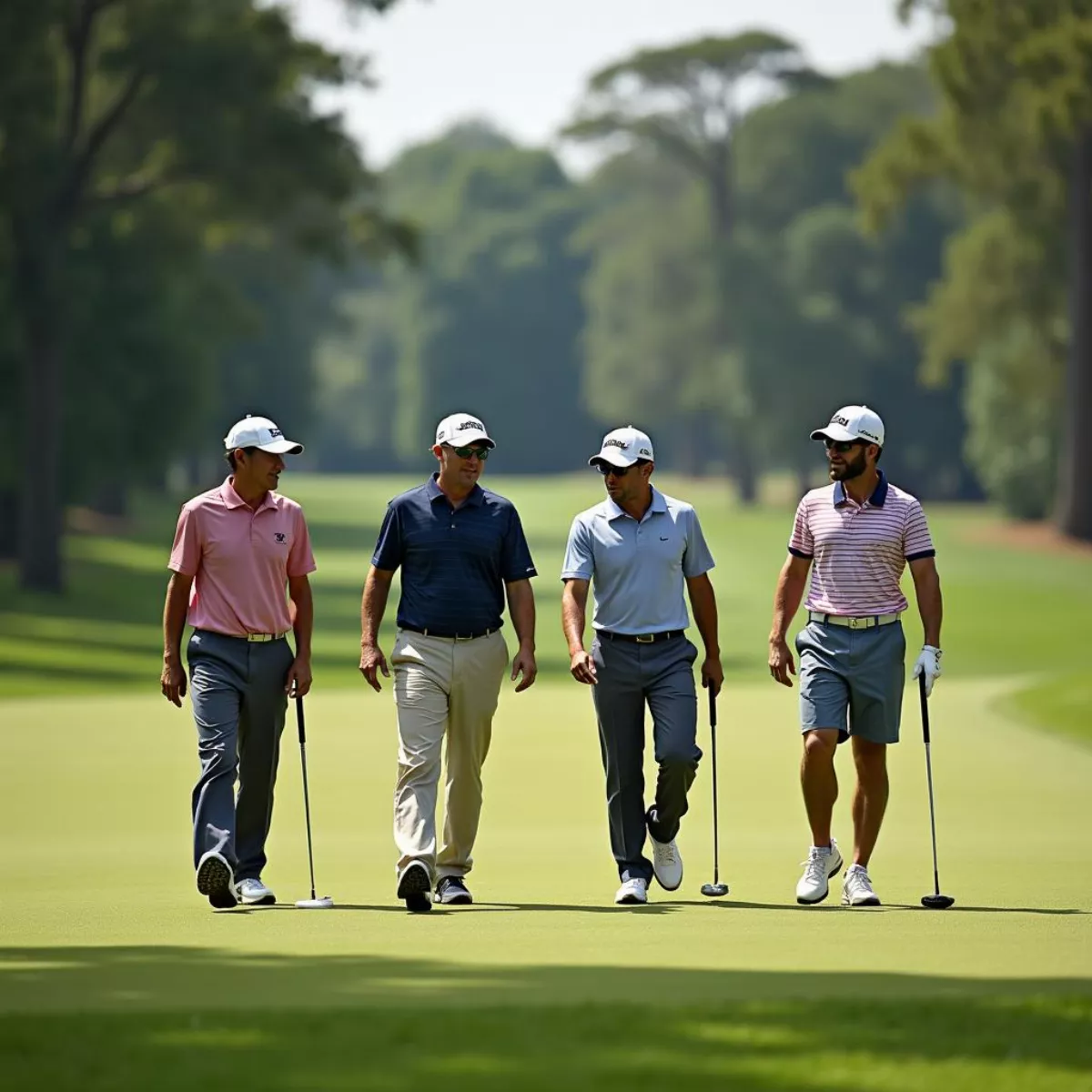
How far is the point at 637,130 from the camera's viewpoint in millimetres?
83688

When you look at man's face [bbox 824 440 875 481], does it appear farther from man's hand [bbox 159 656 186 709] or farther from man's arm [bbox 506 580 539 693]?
man's hand [bbox 159 656 186 709]

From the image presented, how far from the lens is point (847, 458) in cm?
1055

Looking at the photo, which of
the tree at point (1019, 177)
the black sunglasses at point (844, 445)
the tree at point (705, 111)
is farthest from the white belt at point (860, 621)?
the tree at point (705, 111)

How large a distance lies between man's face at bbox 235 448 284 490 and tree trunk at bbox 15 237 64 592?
30.2 meters

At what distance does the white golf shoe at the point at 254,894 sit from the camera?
10.5m

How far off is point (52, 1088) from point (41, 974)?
1821 millimetres

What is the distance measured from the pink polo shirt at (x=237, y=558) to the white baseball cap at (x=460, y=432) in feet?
2.37

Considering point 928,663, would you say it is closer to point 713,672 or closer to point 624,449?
point 713,672

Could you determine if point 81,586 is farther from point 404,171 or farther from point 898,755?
point 404,171

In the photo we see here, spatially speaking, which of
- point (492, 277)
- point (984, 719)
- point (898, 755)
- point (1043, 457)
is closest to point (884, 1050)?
point (898, 755)

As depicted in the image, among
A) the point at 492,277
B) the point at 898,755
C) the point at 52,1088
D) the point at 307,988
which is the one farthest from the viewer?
the point at 492,277

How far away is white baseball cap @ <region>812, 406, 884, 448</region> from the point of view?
1055 cm

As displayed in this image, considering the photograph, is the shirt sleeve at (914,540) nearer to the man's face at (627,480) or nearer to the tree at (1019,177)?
the man's face at (627,480)

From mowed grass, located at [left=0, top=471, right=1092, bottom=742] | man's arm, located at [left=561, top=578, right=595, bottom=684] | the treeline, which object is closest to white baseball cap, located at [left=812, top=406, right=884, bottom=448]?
man's arm, located at [left=561, top=578, right=595, bottom=684]
